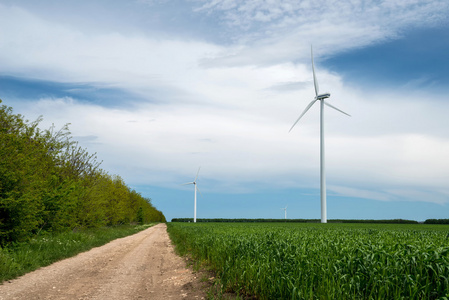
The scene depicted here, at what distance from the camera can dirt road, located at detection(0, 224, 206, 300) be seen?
37.8ft

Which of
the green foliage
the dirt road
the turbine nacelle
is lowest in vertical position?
the green foliage

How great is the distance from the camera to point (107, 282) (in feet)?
44.3

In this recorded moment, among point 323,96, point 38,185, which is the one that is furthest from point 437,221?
point 38,185

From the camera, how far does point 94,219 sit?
3734 centimetres

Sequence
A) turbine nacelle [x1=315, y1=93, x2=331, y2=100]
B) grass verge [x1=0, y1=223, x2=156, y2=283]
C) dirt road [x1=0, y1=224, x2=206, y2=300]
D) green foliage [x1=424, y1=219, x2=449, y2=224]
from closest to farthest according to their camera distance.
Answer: dirt road [x1=0, y1=224, x2=206, y2=300]
grass verge [x1=0, y1=223, x2=156, y2=283]
turbine nacelle [x1=315, y1=93, x2=331, y2=100]
green foliage [x1=424, y1=219, x2=449, y2=224]

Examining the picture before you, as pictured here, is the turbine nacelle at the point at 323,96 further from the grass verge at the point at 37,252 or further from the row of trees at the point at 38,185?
the grass verge at the point at 37,252

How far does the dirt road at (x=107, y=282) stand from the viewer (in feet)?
37.8

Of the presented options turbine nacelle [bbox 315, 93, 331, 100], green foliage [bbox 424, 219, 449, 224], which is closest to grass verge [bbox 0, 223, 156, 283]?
turbine nacelle [bbox 315, 93, 331, 100]

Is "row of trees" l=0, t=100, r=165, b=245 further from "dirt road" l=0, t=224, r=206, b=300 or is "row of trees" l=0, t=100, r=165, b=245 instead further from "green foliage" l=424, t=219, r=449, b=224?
"green foliage" l=424, t=219, r=449, b=224

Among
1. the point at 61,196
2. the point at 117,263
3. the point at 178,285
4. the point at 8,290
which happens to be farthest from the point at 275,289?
the point at 61,196

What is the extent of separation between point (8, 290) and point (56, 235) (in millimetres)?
14629

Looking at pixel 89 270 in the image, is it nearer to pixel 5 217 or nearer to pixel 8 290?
pixel 8 290

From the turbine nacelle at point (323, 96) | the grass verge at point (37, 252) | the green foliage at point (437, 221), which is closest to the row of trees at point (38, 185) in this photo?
the grass verge at point (37, 252)

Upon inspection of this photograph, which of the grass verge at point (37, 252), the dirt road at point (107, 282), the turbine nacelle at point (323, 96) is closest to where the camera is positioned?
the dirt road at point (107, 282)
